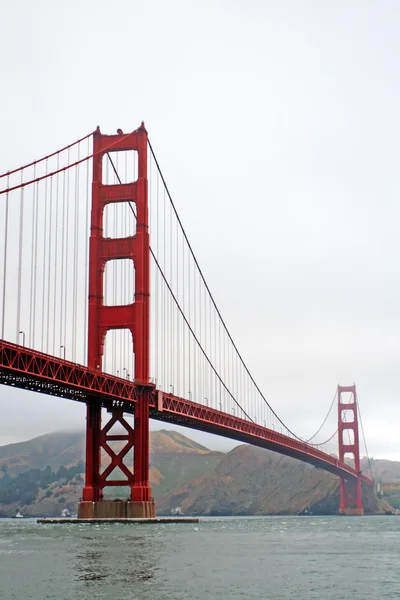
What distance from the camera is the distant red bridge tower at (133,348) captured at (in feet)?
199

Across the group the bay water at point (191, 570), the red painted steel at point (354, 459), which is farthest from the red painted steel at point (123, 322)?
the red painted steel at point (354, 459)

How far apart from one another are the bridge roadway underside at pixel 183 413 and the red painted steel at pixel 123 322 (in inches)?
53.2

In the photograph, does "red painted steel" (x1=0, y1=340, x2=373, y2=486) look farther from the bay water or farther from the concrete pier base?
the concrete pier base

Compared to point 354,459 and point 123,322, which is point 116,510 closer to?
point 123,322

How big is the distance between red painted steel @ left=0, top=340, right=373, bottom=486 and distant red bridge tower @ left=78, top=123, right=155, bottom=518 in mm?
1151

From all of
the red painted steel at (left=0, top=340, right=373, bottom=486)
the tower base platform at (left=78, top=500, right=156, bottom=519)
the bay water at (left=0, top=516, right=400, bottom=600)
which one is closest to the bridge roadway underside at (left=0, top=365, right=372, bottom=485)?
the red painted steel at (left=0, top=340, right=373, bottom=486)

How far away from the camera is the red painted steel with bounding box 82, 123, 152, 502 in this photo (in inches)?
2404

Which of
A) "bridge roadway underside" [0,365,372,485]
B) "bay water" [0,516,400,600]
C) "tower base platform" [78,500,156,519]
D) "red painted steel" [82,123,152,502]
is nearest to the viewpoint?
"bay water" [0,516,400,600]

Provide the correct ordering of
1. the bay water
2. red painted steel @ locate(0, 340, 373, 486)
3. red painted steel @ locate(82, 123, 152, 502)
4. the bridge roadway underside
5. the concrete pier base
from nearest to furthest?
the bay water → red painted steel @ locate(0, 340, 373, 486) → the bridge roadway underside → red painted steel @ locate(82, 123, 152, 502) → the concrete pier base

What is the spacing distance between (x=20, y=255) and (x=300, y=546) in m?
19.1

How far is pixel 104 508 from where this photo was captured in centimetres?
6031

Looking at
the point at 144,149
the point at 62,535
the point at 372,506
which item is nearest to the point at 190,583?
the point at 62,535

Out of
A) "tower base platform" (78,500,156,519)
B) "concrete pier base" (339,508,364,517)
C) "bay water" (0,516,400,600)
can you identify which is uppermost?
"concrete pier base" (339,508,364,517)

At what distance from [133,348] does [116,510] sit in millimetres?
9586
